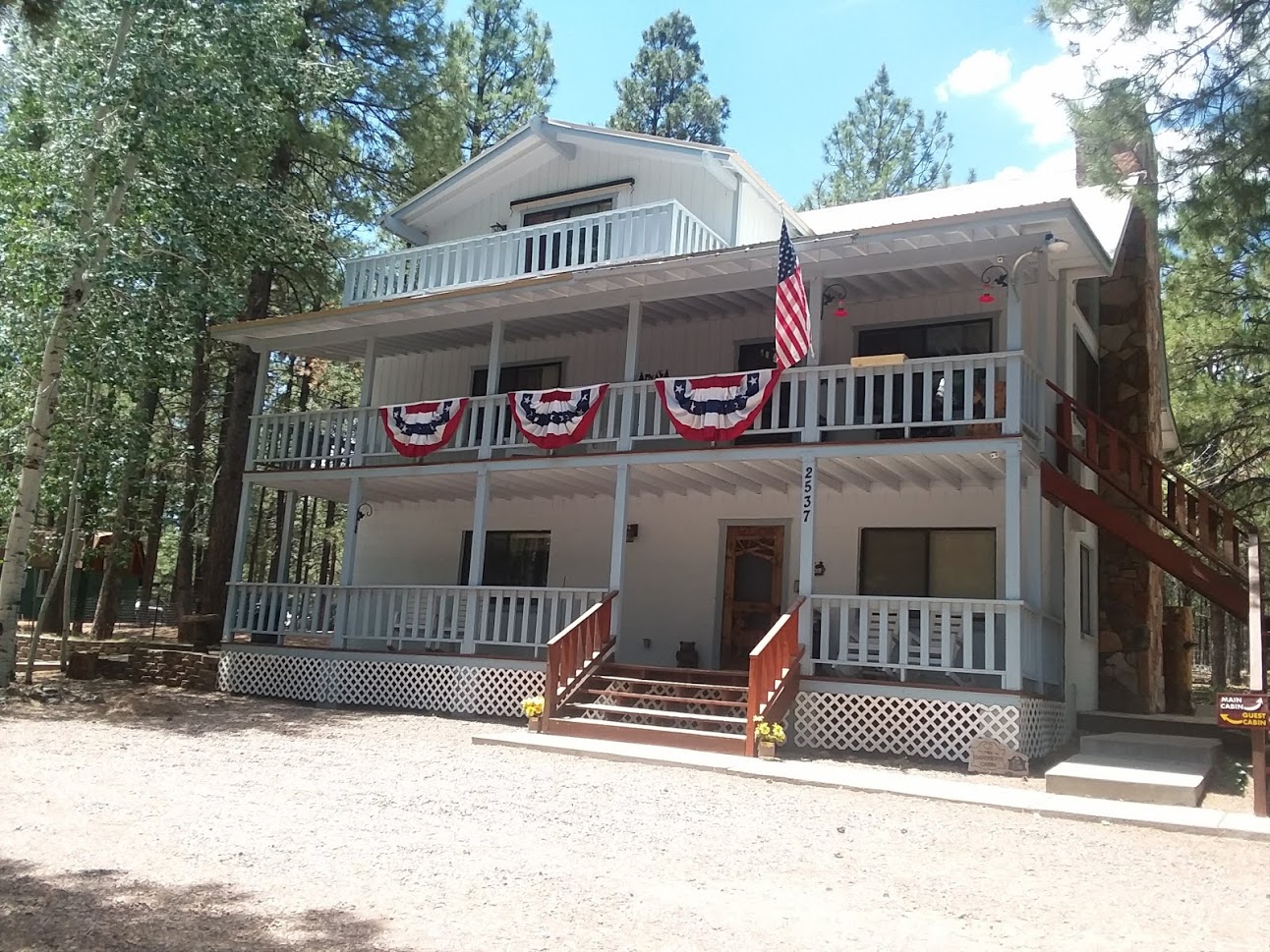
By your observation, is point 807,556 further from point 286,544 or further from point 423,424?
point 286,544

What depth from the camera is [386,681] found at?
48.6 feet

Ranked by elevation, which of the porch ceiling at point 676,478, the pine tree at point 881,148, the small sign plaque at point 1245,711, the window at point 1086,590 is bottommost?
the small sign plaque at point 1245,711

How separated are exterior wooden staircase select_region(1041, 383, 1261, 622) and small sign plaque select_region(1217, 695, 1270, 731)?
3.71m

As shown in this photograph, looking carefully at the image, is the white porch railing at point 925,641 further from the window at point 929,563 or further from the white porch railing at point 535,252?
the white porch railing at point 535,252

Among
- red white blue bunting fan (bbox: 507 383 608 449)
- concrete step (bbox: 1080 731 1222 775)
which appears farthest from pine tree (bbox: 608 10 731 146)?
concrete step (bbox: 1080 731 1222 775)

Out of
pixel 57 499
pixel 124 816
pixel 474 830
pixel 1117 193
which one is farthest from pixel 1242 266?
pixel 57 499

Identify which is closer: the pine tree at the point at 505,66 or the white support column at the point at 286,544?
the white support column at the point at 286,544

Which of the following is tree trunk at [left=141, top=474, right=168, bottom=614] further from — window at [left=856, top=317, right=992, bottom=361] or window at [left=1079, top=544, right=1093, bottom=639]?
window at [left=1079, top=544, right=1093, bottom=639]

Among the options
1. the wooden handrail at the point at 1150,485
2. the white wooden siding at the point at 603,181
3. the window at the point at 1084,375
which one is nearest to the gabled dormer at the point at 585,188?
the white wooden siding at the point at 603,181

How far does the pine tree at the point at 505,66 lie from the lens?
30172 millimetres

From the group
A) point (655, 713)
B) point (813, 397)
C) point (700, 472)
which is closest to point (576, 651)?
point (655, 713)

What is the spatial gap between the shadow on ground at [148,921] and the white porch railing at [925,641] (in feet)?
24.5

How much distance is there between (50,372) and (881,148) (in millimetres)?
27433

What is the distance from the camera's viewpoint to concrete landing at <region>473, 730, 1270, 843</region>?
7.67 meters
